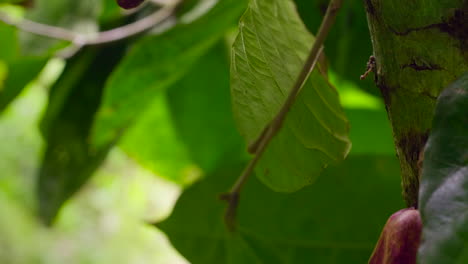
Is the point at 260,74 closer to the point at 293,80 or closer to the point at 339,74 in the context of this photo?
the point at 293,80

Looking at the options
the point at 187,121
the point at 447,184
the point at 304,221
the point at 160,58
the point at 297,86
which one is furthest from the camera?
the point at 187,121

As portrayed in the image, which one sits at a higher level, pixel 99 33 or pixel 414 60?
pixel 414 60

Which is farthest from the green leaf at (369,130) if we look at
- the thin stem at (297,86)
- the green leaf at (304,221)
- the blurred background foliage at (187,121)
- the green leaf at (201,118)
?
the thin stem at (297,86)

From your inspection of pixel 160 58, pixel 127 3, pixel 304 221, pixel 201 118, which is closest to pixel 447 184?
pixel 127 3

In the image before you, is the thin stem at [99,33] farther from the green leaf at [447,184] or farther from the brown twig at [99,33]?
the green leaf at [447,184]

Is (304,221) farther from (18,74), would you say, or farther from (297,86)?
(18,74)

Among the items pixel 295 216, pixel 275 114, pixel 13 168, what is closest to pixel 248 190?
pixel 295 216
